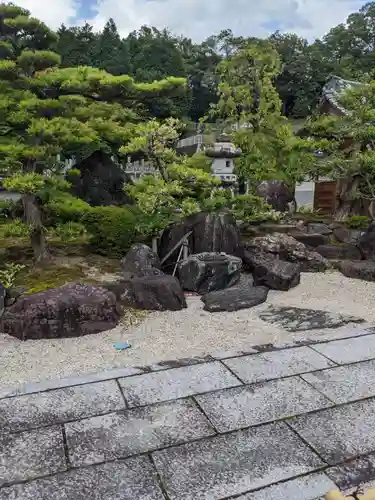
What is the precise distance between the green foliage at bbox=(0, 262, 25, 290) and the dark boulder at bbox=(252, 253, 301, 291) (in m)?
3.76

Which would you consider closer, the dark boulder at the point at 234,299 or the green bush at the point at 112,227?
the dark boulder at the point at 234,299

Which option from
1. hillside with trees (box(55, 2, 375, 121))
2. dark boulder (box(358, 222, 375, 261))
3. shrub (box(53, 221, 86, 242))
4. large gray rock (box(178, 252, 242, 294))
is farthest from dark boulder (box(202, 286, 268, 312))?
hillside with trees (box(55, 2, 375, 121))

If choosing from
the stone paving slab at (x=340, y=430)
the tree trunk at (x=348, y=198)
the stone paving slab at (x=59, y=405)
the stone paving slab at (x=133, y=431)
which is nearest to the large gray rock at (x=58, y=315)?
the stone paving slab at (x=59, y=405)

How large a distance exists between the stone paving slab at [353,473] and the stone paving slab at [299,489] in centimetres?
6

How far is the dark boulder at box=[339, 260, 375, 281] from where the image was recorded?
735cm

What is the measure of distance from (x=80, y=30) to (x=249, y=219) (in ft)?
89.5

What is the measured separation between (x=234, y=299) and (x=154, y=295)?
114cm

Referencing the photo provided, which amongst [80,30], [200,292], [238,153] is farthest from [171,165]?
[80,30]

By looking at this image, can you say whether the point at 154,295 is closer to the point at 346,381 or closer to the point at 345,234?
the point at 346,381

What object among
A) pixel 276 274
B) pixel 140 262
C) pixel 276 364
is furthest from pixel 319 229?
pixel 276 364

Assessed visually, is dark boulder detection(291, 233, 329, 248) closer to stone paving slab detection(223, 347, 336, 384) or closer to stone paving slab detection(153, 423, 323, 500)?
stone paving slab detection(223, 347, 336, 384)

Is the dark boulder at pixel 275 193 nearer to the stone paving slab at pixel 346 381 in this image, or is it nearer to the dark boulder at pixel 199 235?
the dark boulder at pixel 199 235

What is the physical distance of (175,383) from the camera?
379 centimetres

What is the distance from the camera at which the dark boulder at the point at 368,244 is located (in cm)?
829
